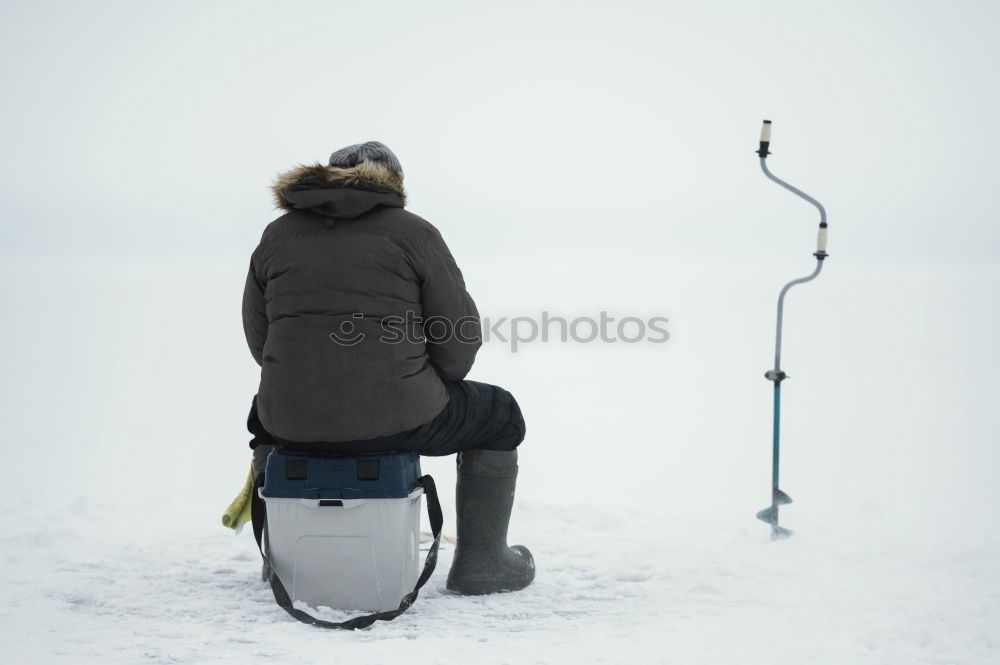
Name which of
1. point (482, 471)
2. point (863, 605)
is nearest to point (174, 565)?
point (482, 471)

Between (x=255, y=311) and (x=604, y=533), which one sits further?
(x=604, y=533)

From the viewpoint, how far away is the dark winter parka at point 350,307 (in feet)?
9.11

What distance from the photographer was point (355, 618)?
2793 millimetres

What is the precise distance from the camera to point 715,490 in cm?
501

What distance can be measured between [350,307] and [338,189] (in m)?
0.34

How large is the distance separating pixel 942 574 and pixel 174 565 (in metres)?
2.63

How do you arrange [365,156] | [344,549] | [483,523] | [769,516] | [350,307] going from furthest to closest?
[769,516] < [483,523] < [365,156] < [344,549] < [350,307]

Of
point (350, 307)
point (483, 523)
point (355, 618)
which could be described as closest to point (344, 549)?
point (355, 618)

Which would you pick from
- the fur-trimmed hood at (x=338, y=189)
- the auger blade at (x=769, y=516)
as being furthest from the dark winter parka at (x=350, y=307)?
the auger blade at (x=769, y=516)

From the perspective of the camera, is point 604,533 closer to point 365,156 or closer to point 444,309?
point 444,309

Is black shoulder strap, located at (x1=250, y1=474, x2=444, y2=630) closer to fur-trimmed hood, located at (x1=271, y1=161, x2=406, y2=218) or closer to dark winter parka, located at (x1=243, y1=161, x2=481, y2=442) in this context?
dark winter parka, located at (x1=243, y1=161, x2=481, y2=442)

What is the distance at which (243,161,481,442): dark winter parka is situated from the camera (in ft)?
9.11

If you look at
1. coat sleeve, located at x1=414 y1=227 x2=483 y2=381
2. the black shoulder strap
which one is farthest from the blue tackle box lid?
coat sleeve, located at x1=414 y1=227 x2=483 y2=381

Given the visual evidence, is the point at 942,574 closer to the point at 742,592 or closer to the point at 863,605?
the point at 863,605
